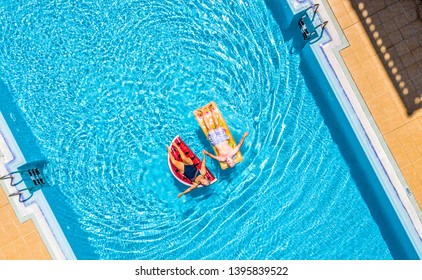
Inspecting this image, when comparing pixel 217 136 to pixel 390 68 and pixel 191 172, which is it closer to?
pixel 191 172

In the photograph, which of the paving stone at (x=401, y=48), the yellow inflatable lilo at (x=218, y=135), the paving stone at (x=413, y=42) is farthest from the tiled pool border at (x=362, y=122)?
the yellow inflatable lilo at (x=218, y=135)

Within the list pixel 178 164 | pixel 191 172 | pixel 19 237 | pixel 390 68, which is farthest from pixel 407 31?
pixel 19 237

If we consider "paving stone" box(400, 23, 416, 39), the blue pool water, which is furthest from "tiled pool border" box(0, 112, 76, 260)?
"paving stone" box(400, 23, 416, 39)

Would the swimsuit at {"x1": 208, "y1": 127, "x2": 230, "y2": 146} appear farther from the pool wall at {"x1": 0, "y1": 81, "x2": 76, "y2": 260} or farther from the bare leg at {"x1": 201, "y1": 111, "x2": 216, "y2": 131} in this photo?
the pool wall at {"x1": 0, "y1": 81, "x2": 76, "y2": 260}

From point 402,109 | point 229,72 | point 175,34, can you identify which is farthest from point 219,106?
point 402,109

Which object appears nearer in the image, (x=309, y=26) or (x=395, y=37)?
(x=395, y=37)

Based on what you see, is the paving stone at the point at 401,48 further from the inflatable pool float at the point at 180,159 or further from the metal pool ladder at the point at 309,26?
the inflatable pool float at the point at 180,159

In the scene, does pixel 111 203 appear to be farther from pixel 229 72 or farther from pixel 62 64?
pixel 229 72
